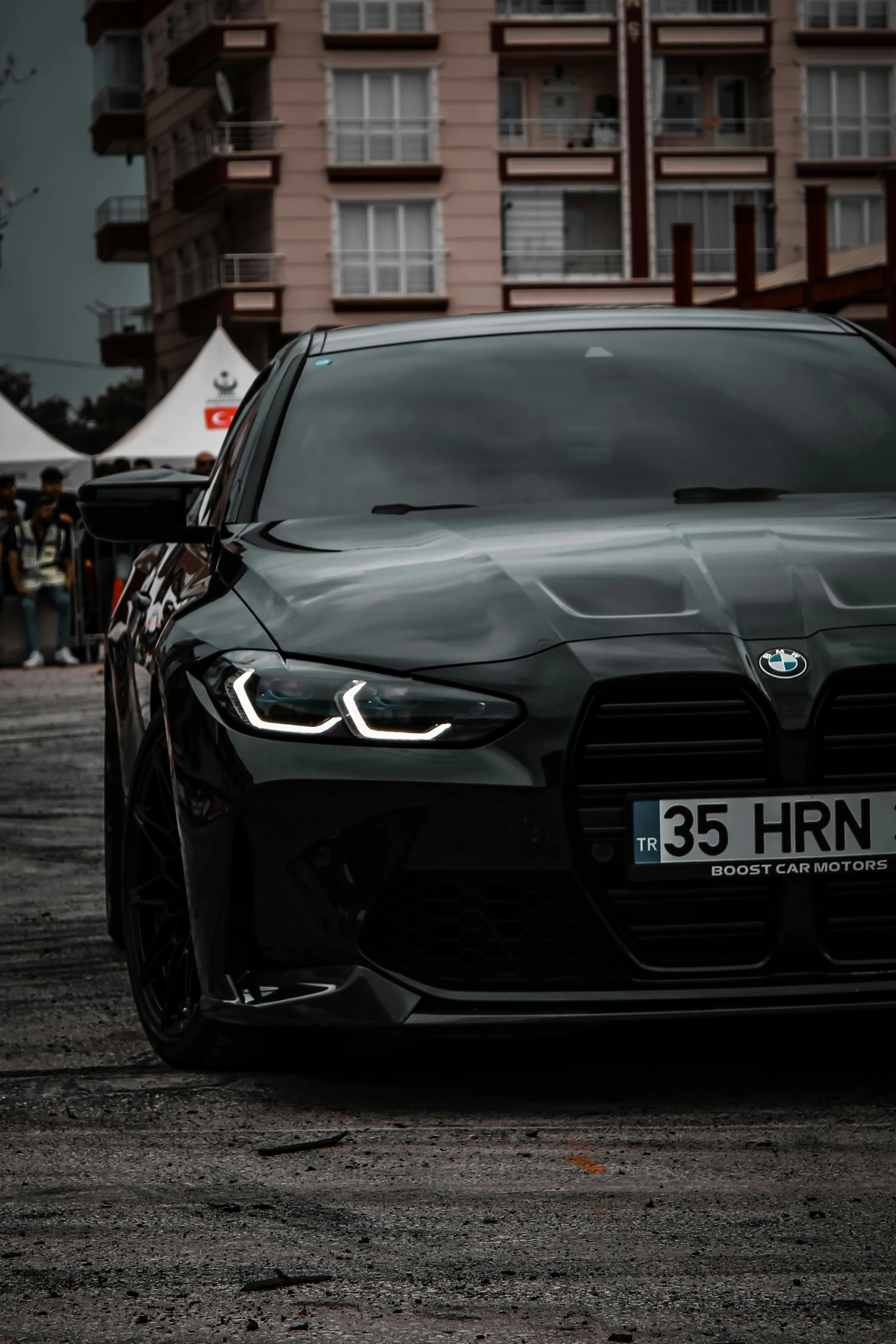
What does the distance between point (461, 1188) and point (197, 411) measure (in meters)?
26.0

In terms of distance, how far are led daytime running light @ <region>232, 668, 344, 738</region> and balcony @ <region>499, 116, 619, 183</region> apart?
5294cm

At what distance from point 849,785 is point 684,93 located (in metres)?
55.5

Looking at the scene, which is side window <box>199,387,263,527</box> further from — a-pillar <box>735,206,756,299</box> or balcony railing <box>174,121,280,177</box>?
balcony railing <box>174,121,280,177</box>

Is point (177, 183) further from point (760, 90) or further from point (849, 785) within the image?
point (849, 785)

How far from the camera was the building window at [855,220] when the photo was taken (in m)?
57.3

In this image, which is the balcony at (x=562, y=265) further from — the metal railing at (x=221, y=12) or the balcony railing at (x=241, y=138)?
the metal railing at (x=221, y=12)

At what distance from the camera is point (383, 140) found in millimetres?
54750

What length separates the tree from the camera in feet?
368

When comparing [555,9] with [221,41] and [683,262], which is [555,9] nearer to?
→ [221,41]

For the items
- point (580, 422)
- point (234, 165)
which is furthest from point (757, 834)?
point (234, 165)

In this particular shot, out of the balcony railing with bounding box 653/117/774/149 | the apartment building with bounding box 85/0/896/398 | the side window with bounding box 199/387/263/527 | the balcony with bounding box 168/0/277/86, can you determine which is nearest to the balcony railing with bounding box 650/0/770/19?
the apartment building with bounding box 85/0/896/398

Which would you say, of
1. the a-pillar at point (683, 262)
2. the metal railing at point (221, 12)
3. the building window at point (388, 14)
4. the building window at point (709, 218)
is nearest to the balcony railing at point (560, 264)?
the building window at point (709, 218)

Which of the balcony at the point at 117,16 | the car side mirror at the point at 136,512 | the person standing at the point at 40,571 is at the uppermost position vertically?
the balcony at the point at 117,16

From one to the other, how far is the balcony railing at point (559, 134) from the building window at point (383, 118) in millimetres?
2153
